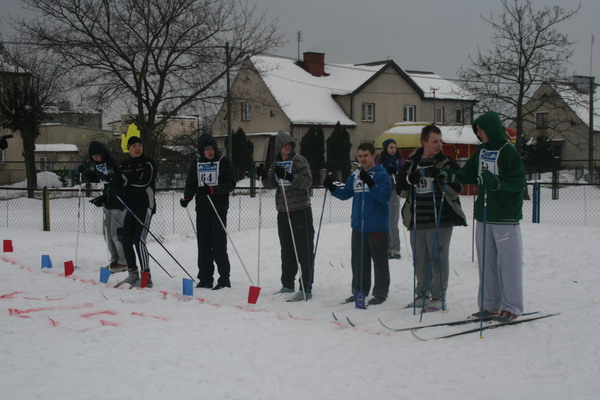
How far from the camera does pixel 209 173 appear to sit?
7129 millimetres

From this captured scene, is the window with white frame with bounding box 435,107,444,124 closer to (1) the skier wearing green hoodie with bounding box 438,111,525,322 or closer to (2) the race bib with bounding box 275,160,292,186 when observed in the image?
(2) the race bib with bounding box 275,160,292,186

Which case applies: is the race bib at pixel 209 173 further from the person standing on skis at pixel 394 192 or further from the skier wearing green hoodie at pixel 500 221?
the skier wearing green hoodie at pixel 500 221

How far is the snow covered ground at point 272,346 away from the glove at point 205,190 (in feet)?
3.77

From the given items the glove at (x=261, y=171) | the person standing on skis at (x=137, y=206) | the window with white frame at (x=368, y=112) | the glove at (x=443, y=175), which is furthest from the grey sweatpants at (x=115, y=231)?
the window with white frame at (x=368, y=112)

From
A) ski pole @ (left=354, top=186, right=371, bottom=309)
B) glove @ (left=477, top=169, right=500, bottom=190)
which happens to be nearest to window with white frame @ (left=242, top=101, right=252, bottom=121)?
ski pole @ (left=354, top=186, right=371, bottom=309)

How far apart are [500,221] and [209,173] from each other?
3363 millimetres

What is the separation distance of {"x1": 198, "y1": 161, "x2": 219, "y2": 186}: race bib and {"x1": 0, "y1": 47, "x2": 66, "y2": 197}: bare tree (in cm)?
1624

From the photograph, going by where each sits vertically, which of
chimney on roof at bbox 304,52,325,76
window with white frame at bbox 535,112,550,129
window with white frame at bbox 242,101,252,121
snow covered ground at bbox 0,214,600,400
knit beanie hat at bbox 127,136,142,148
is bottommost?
snow covered ground at bbox 0,214,600,400

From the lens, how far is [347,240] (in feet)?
36.1

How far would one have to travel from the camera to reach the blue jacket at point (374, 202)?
239 inches

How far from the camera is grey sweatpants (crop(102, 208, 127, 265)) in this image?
788cm

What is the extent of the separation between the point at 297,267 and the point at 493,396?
338cm

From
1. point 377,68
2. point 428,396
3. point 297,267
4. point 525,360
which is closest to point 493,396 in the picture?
point 428,396

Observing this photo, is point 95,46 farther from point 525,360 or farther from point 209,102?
point 525,360
